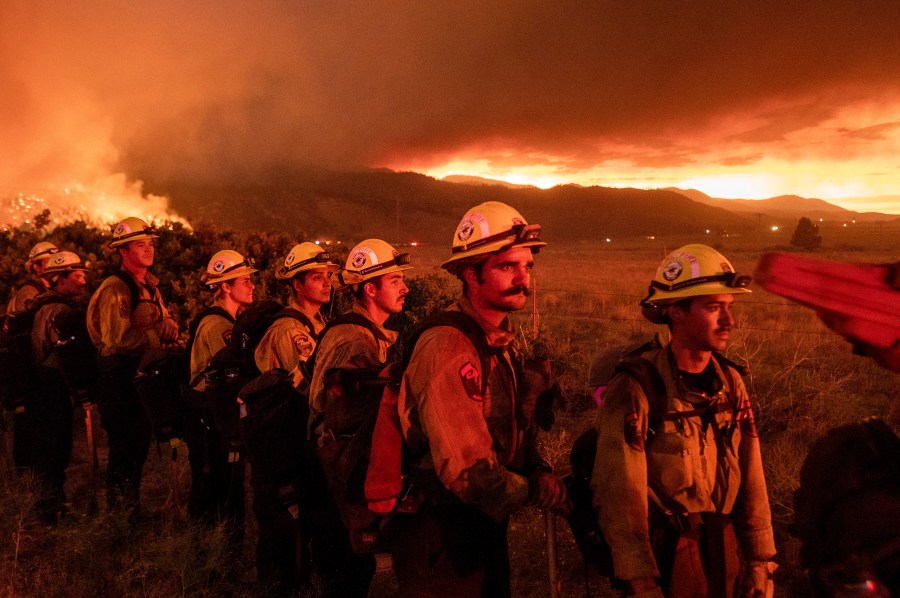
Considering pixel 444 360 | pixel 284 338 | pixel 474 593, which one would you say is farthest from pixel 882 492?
pixel 284 338

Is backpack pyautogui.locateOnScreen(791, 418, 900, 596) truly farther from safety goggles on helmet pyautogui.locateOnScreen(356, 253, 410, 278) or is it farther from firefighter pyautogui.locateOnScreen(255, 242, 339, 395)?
firefighter pyautogui.locateOnScreen(255, 242, 339, 395)

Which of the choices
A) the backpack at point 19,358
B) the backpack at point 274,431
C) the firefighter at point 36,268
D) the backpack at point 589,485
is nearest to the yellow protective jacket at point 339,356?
the backpack at point 274,431

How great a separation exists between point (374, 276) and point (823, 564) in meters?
2.86

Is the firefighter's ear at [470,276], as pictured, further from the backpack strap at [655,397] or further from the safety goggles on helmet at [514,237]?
the backpack strap at [655,397]

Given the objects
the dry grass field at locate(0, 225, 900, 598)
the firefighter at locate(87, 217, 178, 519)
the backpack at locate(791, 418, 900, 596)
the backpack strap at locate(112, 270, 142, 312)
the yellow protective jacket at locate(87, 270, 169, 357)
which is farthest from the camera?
the backpack strap at locate(112, 270, 142, 312)

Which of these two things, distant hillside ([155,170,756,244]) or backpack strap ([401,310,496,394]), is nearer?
backpack strap ([401,310,496,394])

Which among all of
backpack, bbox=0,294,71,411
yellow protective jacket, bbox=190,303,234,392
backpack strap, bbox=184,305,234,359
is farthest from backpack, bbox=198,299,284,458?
backpack, bbox=0,294,71,411

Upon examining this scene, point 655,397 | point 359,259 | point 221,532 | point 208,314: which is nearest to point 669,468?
point 655,397

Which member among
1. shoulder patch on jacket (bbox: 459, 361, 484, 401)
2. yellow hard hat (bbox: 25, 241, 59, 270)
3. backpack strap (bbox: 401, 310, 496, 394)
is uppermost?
backpack strap (bbox: 401, 310, 496, 394)

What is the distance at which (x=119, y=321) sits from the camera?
5.46 meters

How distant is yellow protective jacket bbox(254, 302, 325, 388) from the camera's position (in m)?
4.10

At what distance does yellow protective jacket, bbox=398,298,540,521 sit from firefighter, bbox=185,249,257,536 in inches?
120

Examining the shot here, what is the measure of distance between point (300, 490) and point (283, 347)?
3.55 feet

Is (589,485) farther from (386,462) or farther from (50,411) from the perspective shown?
(50,411)
